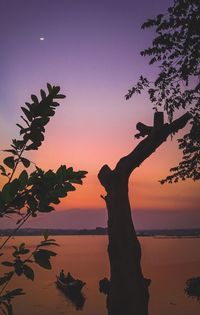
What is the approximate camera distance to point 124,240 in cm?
634

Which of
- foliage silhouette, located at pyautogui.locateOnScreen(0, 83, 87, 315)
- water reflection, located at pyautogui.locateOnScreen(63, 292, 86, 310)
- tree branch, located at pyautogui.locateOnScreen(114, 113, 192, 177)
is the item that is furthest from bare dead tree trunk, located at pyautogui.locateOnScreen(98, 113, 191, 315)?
water reflection, located at pyautogui.locateOnScreen(63, 292, 86, 310)

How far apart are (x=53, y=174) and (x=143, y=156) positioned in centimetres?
434

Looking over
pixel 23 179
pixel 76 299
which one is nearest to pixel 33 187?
pixel 23 179

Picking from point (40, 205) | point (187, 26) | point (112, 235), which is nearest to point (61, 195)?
point (40, 205)

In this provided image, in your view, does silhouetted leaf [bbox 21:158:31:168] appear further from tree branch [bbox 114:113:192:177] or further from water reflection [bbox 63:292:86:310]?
water reflection [bbox 63:292:86:310]

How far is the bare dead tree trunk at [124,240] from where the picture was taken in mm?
6188

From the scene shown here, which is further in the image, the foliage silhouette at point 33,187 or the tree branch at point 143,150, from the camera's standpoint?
the tree branch at point 143,150

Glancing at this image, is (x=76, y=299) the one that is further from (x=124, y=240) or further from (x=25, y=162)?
(x=25, y=162)

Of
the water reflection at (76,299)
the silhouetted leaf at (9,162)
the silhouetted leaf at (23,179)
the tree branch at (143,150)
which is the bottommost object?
the water reflection at (76,299)

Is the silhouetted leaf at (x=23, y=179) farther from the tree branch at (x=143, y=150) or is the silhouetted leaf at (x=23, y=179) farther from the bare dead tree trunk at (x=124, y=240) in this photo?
the tree branch at (x=143, y=150)

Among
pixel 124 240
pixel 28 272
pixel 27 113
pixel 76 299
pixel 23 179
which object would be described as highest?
pixel 27 113

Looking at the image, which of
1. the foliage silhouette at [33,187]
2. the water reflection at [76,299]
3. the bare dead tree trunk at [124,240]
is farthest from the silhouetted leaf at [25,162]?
the water reflection at [76,299]

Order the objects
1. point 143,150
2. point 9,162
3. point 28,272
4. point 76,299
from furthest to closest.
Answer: point 76,299, point 143,150, point 9,162, point 28,272

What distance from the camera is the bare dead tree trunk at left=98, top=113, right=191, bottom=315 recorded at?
6188 mm
